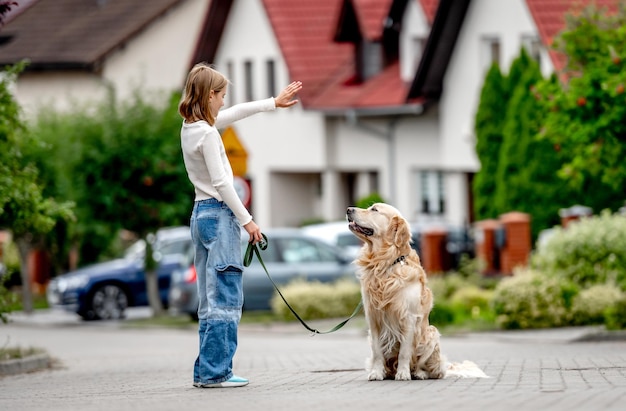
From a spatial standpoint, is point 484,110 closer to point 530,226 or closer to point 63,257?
point 530,226

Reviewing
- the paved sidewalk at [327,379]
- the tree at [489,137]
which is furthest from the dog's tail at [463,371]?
the tree at [489,137]

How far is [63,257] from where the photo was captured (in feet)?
131

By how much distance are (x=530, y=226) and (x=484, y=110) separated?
3.45 meters

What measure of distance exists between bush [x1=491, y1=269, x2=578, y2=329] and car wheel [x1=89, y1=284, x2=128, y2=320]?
479 inches

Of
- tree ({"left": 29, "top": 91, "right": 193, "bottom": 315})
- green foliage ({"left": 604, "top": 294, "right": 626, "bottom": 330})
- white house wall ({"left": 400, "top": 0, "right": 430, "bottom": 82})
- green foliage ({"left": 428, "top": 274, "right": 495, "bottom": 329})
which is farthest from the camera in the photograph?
white house wall ({"left": 400, "top": 0, "right": 430, "bottom": 82})

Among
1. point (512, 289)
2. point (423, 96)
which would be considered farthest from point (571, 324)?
point (423, 96)

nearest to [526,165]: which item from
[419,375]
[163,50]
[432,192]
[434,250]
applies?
[434,250]

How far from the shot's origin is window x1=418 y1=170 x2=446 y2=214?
134ft

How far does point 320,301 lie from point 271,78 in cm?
1867

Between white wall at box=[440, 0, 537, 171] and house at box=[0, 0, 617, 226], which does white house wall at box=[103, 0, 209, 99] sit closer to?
house at box=[0, 0, 617, 226]

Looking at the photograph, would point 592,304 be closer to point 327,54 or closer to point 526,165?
point 526,165

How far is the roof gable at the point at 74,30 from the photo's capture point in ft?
181

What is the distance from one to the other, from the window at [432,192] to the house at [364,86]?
1.5 inches

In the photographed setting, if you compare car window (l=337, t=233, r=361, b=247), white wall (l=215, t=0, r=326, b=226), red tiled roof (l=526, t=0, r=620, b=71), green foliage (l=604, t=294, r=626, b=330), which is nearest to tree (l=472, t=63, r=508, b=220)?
red tiled roof (l=526, t=0, r=620, b=71)
